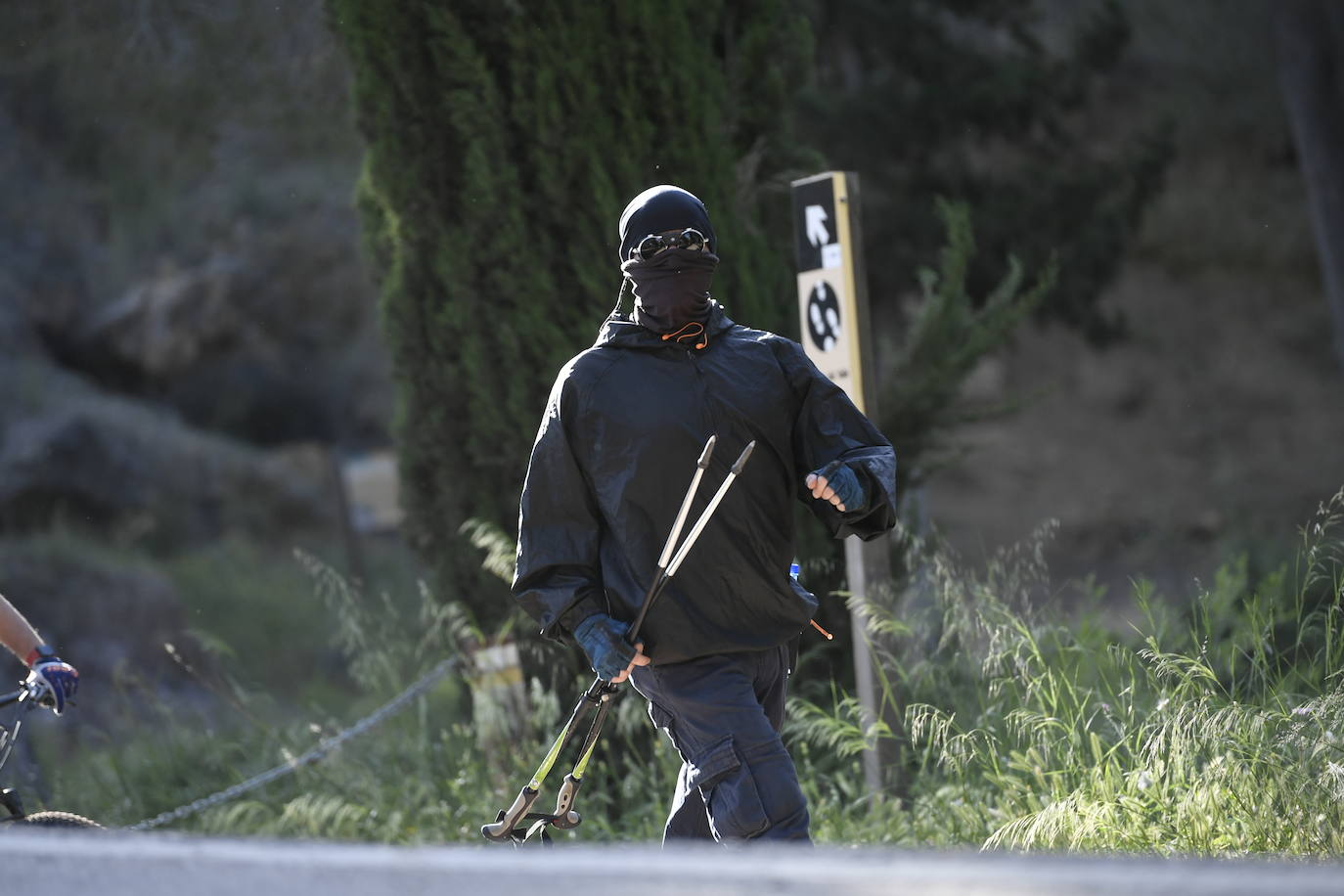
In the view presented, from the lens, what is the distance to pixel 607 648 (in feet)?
10.8

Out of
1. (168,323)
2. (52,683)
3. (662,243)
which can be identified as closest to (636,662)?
(662,243)

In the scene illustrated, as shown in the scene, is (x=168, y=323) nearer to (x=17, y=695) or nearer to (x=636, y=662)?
(x=17, y=695)

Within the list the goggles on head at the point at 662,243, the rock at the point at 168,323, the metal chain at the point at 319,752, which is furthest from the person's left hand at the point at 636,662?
the rock at the point at 168,323

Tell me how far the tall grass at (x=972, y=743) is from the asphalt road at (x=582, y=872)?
2.15 metres

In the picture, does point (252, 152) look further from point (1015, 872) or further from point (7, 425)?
point (1015, 872)

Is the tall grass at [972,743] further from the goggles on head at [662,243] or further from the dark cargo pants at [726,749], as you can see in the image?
the goggles on head at [662,243]

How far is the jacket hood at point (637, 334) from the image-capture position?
11.5 feet

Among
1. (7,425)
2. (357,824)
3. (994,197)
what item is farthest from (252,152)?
(357,824)

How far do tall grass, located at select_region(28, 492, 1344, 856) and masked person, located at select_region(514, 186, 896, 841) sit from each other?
84 centimetres

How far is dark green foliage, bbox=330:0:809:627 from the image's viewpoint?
5730mm

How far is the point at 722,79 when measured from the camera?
5.99m

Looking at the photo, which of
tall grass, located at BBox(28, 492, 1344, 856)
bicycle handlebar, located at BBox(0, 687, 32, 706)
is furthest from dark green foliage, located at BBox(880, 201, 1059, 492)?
bicycle handlebar, located at BBox(0, 687, 32, 706)

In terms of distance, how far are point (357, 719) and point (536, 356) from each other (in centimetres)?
201

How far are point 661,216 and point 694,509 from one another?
685 mm
